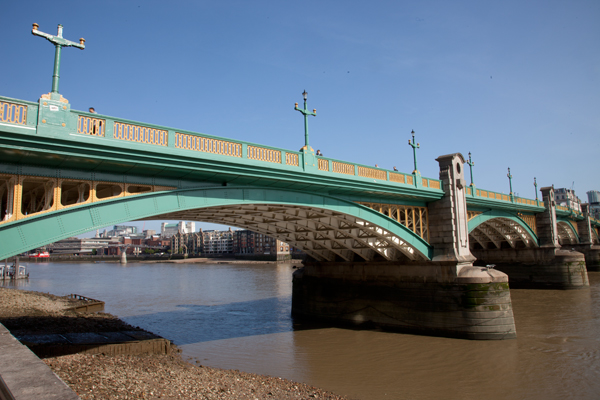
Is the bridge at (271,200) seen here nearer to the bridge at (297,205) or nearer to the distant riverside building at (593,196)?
the bridge at (297,205)

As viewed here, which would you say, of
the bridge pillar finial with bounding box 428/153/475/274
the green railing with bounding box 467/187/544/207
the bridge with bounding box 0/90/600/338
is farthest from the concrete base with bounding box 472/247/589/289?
the bridge pillar finial with bounding box 428/153/475/274

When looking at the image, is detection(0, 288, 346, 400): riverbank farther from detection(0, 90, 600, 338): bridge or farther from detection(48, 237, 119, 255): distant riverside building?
detection(48, 237, 119, 255): distant riverside building

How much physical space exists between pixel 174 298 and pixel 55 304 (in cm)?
1040

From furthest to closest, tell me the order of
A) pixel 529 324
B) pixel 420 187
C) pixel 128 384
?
pixel 529 324 → pixel 420 187 → pixel 128 384

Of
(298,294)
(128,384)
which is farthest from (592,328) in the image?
(128,384)

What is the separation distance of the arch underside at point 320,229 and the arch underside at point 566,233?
32.3 meters

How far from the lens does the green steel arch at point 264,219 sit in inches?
336

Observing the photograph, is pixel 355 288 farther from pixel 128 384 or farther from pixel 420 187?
pixel 128 384

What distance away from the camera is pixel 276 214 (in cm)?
1800

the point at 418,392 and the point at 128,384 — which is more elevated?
the point at 128,384

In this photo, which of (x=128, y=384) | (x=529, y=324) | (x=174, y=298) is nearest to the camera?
(x=128, y=384)

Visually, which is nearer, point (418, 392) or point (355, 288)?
point (418, 392)

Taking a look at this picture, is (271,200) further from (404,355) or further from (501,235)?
(501,235)

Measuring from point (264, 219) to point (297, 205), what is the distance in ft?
14.0
